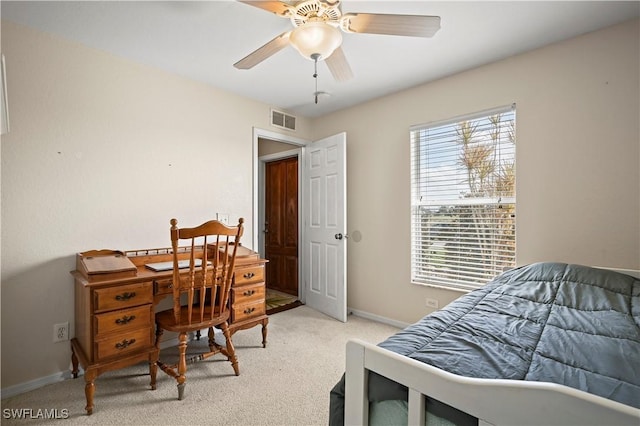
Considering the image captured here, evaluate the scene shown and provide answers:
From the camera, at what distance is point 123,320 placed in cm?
188

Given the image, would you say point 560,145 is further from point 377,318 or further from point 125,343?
point 125,343

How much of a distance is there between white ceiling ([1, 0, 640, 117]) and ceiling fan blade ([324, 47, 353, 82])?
29 centimetres

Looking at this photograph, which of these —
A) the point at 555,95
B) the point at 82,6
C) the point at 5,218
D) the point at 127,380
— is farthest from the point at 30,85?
the point at 555,95

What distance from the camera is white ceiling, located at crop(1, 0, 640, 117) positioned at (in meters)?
1.84

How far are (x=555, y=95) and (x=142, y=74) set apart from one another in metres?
3.26

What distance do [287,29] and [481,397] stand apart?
7.36 ft

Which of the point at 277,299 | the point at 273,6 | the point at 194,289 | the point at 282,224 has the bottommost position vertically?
the point at 277,299

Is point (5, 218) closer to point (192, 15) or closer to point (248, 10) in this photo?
point (192, 15)

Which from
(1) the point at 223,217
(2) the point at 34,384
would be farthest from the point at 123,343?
(1) the point at 223,217

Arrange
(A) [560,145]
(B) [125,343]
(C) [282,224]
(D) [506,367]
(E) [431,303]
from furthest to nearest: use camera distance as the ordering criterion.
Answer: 1. (C) [282,224]
2. (E) [431,303]
3. (A) [560,145]
4. (B) [125,343]
5. (D) [506,367]

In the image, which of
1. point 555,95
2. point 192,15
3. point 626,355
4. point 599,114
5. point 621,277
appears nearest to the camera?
point 626,355

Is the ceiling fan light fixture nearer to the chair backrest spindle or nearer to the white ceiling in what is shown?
the white ceiling

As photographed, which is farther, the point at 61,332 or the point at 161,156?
the point at 161,156

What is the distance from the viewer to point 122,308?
1.88 meters
